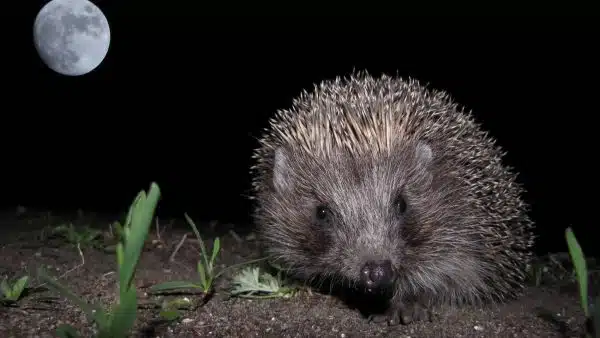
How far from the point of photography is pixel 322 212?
3244 millimetres

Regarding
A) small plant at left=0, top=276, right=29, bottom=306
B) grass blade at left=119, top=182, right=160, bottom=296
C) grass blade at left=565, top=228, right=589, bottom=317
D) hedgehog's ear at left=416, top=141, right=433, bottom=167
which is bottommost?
small plant at left=0, top=276, right=29, bottom=306

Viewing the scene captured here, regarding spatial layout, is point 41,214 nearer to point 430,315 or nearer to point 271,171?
point 271,171

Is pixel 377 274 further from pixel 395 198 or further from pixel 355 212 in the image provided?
pixel 395 198

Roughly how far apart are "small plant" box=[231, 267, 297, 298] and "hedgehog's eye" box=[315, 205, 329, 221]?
1.33 ft

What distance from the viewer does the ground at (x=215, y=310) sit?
248 centimetres

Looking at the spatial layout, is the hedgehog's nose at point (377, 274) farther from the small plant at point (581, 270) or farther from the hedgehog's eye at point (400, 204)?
the small plant at point (581, 270)

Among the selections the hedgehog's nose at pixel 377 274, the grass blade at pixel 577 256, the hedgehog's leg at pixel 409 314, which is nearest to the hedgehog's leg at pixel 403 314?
the hedgehog's leg at pixel 409 314

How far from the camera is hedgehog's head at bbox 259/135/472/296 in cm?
292

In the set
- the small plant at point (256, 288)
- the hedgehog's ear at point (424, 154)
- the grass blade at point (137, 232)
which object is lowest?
the small plant at point (256, 288)

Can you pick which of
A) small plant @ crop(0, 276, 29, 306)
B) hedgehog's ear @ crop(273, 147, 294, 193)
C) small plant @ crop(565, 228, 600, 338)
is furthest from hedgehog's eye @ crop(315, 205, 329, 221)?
small plant @ crop(0, 276, 29, 306)

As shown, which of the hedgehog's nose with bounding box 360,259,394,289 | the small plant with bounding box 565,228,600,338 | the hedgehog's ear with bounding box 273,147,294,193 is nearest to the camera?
Result: the small plant with bounding box 565,228,600,338

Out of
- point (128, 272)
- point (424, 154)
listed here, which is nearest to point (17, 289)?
point (128, 272)

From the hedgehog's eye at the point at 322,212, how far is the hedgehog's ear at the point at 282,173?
296 millimetres

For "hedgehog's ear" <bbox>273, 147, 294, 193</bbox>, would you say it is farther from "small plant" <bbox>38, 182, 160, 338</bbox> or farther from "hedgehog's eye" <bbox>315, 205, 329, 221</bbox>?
"small plant" <bbox>38, 182, 160, 338</bbox>
